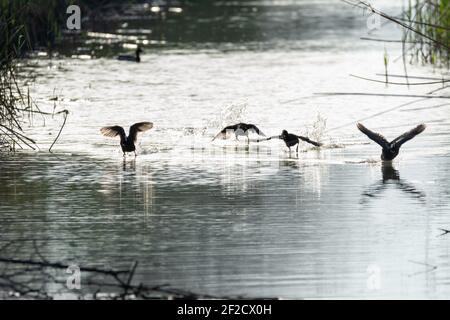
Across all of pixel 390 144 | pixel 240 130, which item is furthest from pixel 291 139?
pixel 390 144

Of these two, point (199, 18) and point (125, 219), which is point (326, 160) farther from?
point (199, 18)

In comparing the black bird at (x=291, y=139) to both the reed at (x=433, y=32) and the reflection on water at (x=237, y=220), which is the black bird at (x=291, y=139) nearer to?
the reflection on water at (x=237, y=220)

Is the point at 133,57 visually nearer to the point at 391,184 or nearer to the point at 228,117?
the point at 228,117

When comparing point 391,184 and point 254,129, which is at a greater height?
point 254,129

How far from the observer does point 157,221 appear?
991 centimetres

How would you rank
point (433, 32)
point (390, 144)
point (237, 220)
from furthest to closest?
point (433, 32) → point (390, 144) → point (237, 220)

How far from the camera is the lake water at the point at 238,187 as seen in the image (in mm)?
8336

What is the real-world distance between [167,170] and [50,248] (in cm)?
350

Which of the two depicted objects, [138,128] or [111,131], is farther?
[111,131]

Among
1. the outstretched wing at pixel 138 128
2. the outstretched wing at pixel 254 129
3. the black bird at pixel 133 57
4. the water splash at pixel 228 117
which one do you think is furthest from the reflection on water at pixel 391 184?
the black bird at pixel 133 57

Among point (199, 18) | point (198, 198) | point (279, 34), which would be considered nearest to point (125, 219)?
point (198, 198)

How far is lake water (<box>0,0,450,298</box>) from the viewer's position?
8336mm

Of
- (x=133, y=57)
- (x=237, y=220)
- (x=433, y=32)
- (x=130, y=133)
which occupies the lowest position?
(x=237, y=220)

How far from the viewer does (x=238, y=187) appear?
37.2 ft
